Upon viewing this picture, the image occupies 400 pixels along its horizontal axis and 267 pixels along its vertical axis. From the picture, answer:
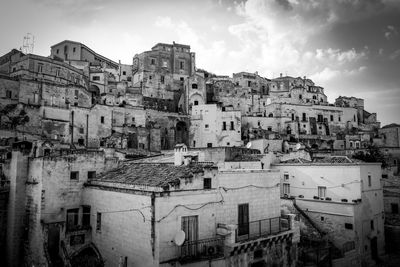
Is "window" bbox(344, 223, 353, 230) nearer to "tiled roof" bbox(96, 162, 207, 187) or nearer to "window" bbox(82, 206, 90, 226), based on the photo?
"tiled roof" bbox(96, 162, 207, 187)

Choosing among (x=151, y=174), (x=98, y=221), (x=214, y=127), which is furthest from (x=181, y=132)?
(x=151, y=174)

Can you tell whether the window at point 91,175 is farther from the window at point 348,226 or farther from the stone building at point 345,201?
the window at point 348,226

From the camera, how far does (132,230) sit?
16047mm

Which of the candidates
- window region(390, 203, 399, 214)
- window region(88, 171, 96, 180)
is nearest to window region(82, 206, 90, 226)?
window region(88, 171, 96, 180)

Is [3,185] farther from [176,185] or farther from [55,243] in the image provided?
[176,185]

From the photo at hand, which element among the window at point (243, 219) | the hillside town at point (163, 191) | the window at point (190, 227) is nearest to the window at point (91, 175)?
the hillside town at point (163, 191)

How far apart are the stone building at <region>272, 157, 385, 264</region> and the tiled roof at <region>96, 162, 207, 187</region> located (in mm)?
14501

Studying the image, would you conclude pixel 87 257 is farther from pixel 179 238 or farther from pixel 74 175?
pixel 179 238

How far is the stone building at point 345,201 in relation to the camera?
25.0 metres

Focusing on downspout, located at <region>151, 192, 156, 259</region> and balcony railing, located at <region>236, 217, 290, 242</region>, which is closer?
downspout, located at <region>151, 192, 156, 259</region>

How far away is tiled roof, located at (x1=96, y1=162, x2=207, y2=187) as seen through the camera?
16.1 meters

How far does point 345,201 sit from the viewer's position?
25766mm

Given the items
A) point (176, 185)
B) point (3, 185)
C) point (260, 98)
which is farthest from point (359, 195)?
point (260, 98)

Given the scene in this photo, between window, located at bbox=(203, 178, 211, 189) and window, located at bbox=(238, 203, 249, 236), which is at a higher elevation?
window, located at bbox=(203, 178, 211, 189)
